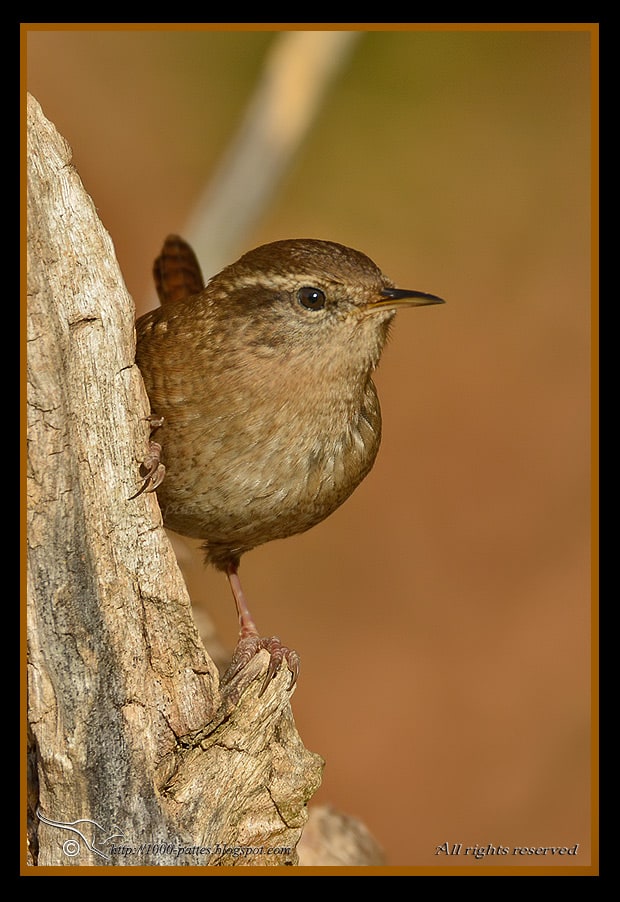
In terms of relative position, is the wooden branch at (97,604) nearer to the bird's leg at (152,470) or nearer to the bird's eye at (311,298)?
the bird's leg at (152,470)

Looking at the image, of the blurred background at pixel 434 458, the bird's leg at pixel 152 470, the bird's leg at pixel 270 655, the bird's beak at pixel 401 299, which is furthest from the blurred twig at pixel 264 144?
the bird's leg at pixel 152 470

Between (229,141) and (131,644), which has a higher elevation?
(229,141)

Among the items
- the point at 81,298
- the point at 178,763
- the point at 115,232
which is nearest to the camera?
the point at 81,298

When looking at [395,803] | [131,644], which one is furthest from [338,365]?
[395,803]

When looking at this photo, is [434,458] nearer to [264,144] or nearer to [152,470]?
[264,144]

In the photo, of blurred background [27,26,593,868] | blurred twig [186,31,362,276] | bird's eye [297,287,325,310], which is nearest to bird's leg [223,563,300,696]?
bird's eye [297,287,325,310]

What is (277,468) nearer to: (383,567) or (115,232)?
(115,232)

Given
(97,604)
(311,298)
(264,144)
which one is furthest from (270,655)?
(264,144)
